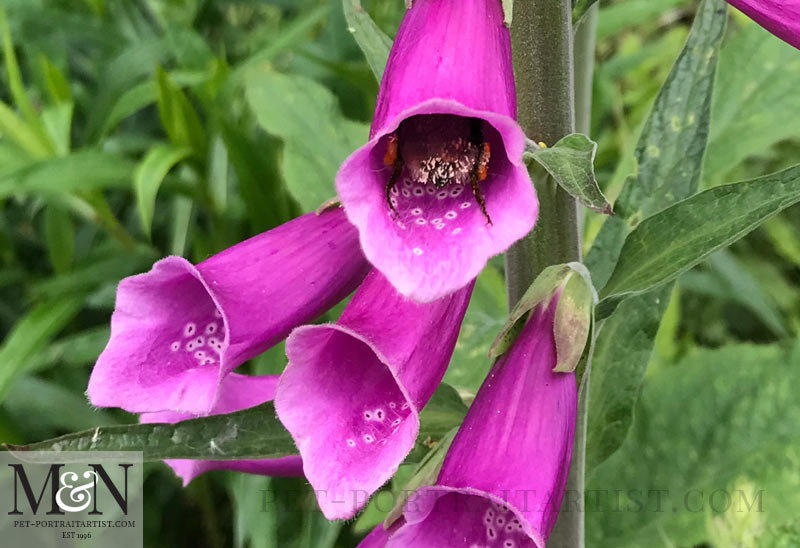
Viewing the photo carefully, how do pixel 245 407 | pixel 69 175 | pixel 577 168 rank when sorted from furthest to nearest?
pixel 69 175
pixel 245 407
pixel 577 168

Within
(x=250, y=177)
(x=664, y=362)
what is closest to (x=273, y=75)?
(x=250, y=177)

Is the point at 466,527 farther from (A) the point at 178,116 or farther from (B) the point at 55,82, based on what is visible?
(B) the point at 55,82

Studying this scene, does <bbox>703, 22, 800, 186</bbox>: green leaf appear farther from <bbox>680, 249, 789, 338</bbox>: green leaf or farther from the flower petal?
the flower petal

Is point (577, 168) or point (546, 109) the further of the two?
point (546, 109)

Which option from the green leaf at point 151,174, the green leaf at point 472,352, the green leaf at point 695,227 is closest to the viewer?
the green leaf at point 695,227

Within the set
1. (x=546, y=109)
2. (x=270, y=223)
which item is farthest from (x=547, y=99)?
(x=270, y=223)

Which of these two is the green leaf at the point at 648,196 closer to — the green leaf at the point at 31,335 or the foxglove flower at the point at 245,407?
the foxglove flower at the point at 245,407

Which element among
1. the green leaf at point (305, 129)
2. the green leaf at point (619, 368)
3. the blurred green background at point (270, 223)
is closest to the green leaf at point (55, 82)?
the blurred green background at point (270, 223)
